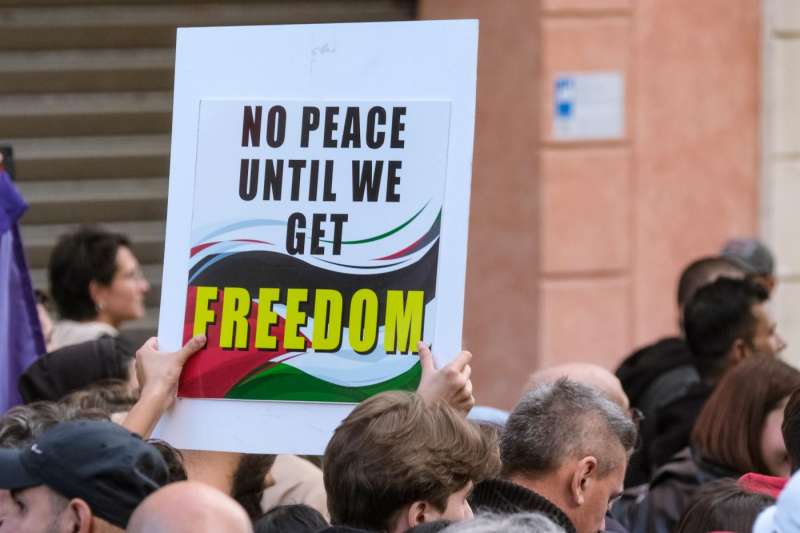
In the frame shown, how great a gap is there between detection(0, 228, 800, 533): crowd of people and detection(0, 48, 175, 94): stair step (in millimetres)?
3671

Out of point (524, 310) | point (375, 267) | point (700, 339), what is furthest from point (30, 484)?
point (524, 310)

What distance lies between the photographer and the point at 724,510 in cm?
326

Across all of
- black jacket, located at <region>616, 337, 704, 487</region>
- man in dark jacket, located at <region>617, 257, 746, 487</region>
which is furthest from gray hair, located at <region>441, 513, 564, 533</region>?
man in dark jacket, located at <region>617, 257, 746, 487</region>

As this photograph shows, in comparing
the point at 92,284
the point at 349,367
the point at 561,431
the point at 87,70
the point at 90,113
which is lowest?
the point at 561,431

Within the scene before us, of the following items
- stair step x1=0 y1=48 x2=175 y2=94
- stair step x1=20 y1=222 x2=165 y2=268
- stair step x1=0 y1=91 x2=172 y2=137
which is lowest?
stair step x1=20 y1=222 x2=165 y2=268

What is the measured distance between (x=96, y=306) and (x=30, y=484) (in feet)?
10.9

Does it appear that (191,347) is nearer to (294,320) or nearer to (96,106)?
(294,320)

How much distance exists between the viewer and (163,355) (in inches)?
132

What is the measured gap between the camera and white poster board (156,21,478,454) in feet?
10.9

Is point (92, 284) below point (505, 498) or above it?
above

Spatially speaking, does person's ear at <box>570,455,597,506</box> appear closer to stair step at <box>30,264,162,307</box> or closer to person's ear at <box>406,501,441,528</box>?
person's ear at <box>406,501,441,528</box>

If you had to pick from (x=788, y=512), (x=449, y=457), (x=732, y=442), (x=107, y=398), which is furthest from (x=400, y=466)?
(x=732, y=442)

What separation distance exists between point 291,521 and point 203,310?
478mm

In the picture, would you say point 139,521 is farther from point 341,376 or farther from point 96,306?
point 96,306
